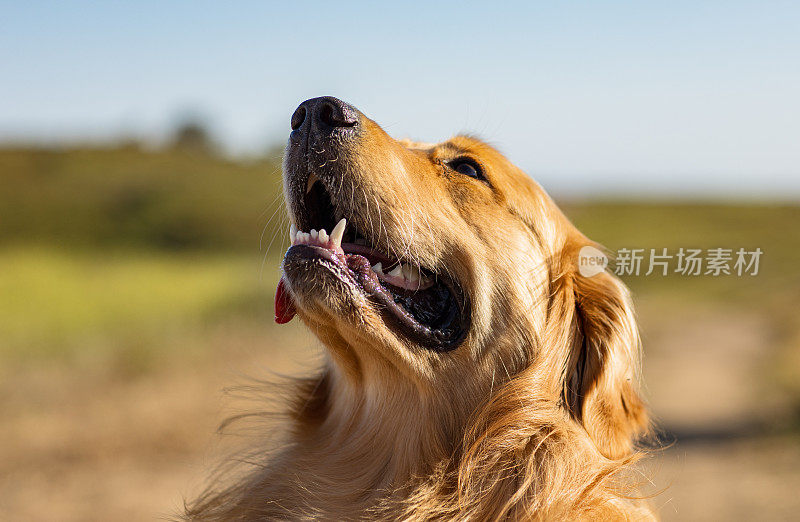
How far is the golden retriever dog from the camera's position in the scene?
8.86ft

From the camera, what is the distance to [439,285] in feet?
9.73

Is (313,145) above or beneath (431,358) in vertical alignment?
above

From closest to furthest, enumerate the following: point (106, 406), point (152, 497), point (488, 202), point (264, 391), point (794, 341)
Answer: point (488, 202), point (264, 391), point (152, 497), point (106, 406), point (794, 341)

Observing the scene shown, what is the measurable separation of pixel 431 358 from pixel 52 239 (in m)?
13.2

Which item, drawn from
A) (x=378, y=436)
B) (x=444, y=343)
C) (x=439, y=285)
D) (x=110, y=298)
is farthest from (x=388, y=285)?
(x=110, y=298)

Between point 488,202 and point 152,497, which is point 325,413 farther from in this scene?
point 152,497

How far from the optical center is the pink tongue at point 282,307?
114 inches

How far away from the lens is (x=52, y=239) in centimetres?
1396

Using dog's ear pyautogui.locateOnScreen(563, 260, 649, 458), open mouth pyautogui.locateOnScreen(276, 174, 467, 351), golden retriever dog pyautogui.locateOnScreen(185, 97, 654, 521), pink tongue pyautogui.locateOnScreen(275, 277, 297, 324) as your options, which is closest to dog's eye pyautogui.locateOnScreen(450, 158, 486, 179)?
golden retriever dog pyautogui.locateOnScreen(185, 97, 654, 521)

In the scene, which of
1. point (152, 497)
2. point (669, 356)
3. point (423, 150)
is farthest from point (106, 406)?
Answer: point (669, 356)

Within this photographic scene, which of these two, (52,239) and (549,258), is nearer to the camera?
(549,258)

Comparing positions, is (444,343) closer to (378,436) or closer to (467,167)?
(378,436)

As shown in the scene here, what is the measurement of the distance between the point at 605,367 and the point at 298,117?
5.43 ft

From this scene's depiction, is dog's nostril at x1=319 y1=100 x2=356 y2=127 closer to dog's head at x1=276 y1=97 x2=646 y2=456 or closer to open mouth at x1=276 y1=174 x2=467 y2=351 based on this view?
dog's head at x1=276 y1=97 x2=646 y2=456
